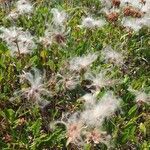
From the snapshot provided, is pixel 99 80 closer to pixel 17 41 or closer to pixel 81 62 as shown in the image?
pixel 81 62

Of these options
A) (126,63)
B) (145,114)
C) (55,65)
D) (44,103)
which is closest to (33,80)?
(44,103)

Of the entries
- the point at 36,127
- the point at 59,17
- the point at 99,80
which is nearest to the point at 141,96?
the point at 99,80

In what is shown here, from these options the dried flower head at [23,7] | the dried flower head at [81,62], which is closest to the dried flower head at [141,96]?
the dried flower head at [81,62]

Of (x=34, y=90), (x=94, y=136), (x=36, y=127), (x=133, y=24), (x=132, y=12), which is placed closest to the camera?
(x=94, y=136)

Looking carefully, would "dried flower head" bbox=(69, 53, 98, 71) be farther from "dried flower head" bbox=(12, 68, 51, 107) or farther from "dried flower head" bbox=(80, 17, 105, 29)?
"dried flower head" bbox=(80, 17, 105, 29)

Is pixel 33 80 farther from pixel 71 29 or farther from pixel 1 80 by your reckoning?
pixel 71 29

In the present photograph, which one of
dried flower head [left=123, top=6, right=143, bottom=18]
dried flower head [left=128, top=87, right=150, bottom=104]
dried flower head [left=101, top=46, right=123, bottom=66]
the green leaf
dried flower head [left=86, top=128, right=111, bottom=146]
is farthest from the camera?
dried flower head [left=123, top=6, right=143, bottom=18]

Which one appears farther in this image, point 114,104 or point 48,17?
point 48,17

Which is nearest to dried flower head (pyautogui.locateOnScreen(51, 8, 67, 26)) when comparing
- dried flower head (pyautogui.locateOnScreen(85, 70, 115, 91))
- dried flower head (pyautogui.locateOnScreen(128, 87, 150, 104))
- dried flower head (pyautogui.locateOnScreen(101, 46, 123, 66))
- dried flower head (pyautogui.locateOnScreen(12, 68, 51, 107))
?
dried flower head (pyautogui.locateOnScreen(101, 46, 123, 66))
